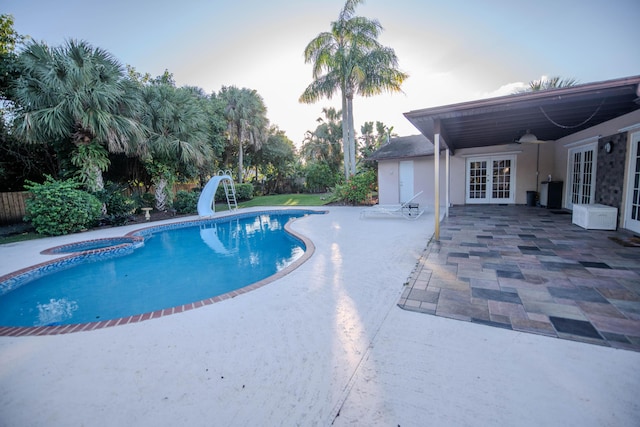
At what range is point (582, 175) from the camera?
884cm

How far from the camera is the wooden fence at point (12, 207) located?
11227mm

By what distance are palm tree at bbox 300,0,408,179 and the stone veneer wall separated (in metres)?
9.42

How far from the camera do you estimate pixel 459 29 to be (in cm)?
865

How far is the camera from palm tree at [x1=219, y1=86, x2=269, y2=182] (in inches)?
799

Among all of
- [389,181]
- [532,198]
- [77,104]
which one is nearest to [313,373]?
[77,104]

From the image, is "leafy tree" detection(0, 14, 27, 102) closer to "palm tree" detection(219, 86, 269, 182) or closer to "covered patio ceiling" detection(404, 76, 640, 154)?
"palm tree" detection(219, 86, 269, 182)

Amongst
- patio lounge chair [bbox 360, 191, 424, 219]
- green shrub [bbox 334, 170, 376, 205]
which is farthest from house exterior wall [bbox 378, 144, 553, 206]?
patio lounge chair [bbox 360, 191, 424, 219]

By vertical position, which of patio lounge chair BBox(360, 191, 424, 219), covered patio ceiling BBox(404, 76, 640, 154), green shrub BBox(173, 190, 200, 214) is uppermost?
covered patio ceiling BBox(404, 76, 640, 154)

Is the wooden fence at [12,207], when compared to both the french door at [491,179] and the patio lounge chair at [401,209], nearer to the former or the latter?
the patio lounge chair at [401,209]

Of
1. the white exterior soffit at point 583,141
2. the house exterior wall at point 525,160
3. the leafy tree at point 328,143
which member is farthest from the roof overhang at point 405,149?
the leafy tree at point 328,143

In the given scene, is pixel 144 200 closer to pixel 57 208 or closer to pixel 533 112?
pixel 57 208

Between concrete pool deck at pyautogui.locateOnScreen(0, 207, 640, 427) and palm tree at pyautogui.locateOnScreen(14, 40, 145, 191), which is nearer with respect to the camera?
concrete pool deck at pyautogui.locateOnScreen(0, 207, 640, 427)

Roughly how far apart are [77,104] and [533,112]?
44.4 feet

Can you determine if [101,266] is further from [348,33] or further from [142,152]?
[348,33]
